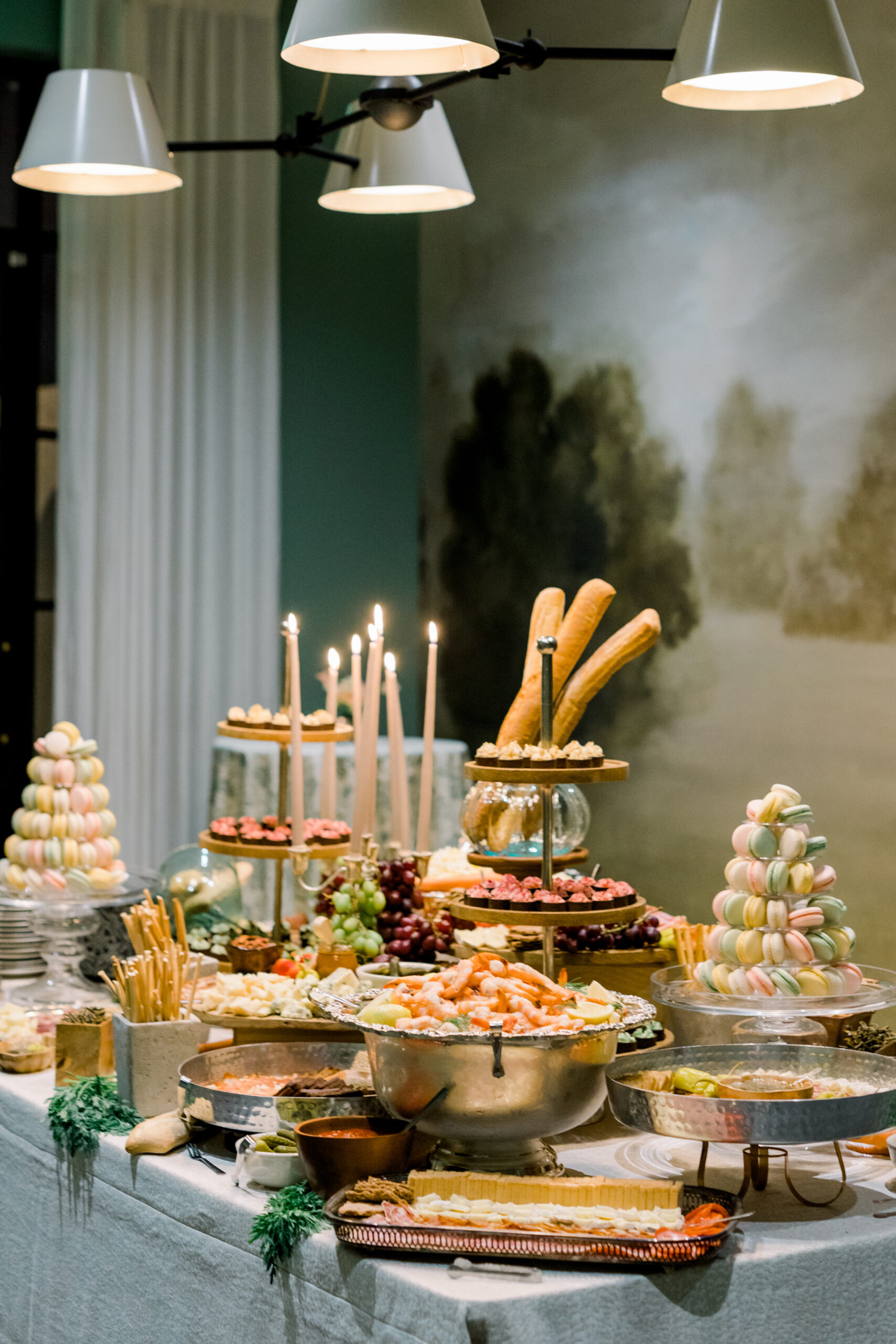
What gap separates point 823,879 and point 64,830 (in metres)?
1.44

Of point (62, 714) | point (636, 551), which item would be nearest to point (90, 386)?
point (62, 714)

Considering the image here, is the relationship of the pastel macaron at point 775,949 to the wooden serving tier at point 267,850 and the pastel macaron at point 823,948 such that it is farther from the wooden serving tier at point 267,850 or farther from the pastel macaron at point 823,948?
the wooden serving tier at point 267,850

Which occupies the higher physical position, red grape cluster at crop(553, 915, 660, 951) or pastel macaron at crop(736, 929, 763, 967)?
pastel macaron at crop(736, 929, 763, 967)

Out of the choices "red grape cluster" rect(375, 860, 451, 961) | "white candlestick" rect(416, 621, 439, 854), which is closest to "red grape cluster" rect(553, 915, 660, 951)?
"red grape cluster" rect(375, 860, 451, 961)

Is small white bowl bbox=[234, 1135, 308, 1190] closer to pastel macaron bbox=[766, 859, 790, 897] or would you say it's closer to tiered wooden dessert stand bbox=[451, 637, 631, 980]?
tiered wooden dessert stand bbox=[451, 637, 631, 980]

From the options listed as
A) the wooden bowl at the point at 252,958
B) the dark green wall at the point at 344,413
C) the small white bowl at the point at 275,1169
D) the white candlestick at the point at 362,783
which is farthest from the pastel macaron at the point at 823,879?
the dark green wall at the point at 344,413

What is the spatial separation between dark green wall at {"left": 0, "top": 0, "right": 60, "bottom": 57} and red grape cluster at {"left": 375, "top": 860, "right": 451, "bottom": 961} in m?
3.90

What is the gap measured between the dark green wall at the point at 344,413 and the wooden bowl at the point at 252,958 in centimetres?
323

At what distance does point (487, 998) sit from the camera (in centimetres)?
170

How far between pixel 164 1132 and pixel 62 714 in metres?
3.59

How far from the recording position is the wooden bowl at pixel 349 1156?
1.59 metres

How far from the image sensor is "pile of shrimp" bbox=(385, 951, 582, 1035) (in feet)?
5.34

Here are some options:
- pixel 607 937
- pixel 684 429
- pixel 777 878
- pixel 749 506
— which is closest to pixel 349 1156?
pixel 777 878

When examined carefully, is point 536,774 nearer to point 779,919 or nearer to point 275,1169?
point 779,919
